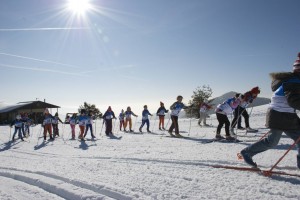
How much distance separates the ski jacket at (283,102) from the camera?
3981mm

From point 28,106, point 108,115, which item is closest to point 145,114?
point 108,115

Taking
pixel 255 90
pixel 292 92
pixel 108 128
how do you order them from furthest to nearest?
pixel 108 128 → pixel 255 90 → pixel 292 92

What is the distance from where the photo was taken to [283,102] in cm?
429

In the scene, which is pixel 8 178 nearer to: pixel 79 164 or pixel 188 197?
pixel 79 164

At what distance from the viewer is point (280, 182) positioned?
160 inches

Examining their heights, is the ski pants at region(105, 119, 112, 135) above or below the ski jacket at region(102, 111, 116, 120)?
below

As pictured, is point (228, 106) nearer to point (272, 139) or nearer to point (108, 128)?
point (272, 139)

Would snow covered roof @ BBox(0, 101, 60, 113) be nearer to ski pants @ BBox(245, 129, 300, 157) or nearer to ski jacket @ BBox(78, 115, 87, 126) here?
ski jacket @ BBox(78, 115, 87, 126)

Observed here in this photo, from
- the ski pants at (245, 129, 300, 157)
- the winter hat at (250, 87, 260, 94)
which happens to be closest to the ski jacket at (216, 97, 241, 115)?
the winter hat at (250, 87, 260, 94)

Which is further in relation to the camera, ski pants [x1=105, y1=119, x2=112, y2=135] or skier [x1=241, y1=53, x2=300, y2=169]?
ski pants [x1=105, y1=119, x2=112, y2=135]

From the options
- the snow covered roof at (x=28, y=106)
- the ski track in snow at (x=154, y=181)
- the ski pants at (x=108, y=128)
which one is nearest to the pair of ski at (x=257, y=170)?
the ski track in snow at (x=154, y=181)

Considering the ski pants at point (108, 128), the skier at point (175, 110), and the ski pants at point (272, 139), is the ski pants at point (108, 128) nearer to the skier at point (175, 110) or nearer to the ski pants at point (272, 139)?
the skier at point (175, 110)

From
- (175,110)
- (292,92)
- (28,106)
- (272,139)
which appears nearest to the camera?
(292,92)

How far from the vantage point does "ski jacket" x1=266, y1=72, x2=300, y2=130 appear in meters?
3.98
